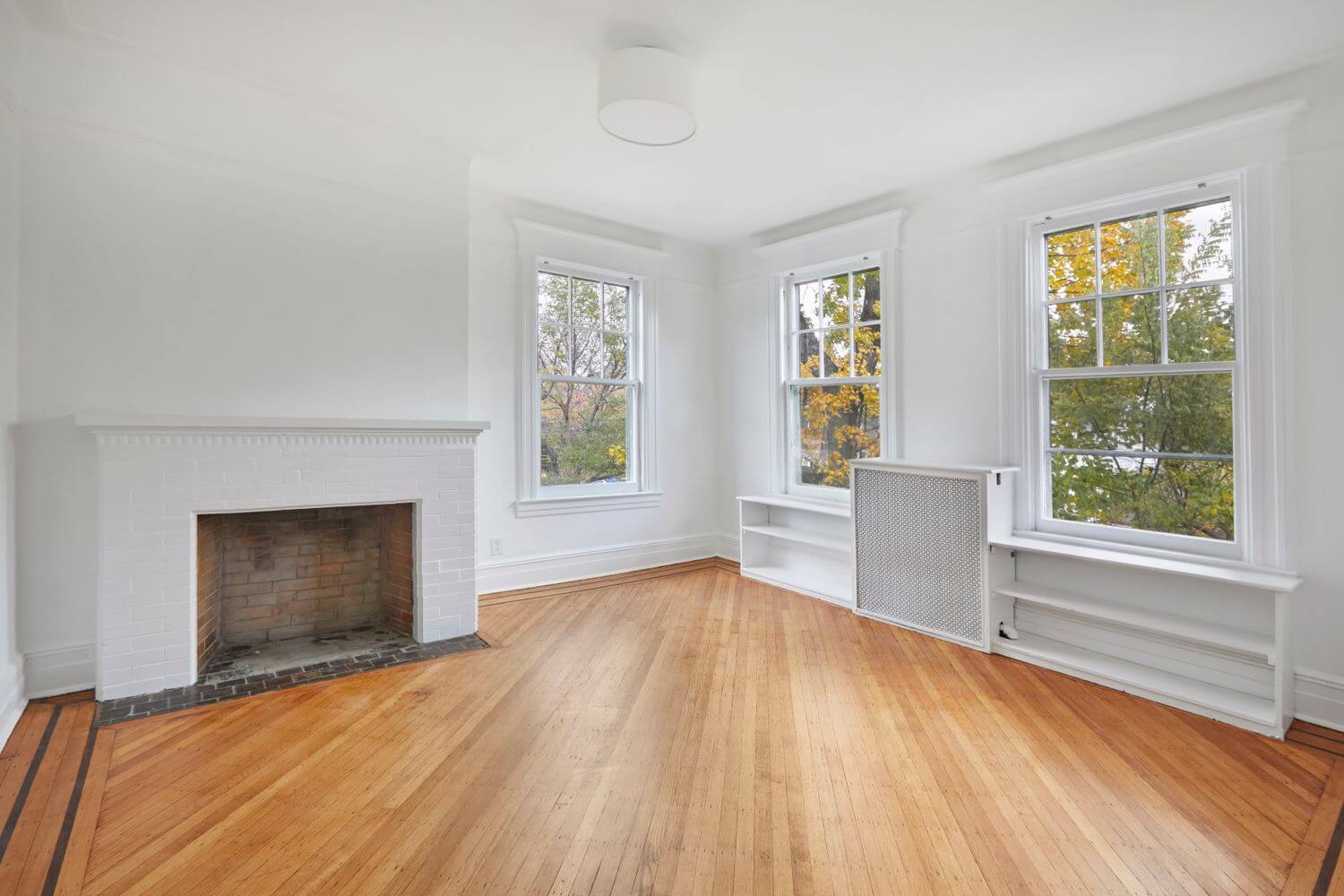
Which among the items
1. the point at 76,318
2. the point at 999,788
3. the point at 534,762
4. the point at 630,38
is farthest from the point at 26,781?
the point at 630,38

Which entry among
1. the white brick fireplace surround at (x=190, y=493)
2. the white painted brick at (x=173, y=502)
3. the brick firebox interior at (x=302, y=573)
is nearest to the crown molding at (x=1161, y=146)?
the white brick fireplace surround at (x=190, y=493)

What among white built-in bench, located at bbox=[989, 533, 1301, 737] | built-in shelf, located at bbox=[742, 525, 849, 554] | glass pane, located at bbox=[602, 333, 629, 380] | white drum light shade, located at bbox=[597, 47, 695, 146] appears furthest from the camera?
glass pane, located at bbox=[602, 333, 629, 380]

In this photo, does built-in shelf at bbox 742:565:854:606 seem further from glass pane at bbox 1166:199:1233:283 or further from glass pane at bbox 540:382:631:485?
glass pane at bbox 1166:199:1233:283

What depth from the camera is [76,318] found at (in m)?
2.75

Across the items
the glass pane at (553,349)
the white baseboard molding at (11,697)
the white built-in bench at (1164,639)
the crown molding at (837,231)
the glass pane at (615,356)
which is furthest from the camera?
the glass pane at (615,356)

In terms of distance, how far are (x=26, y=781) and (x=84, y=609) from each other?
0.93 metres

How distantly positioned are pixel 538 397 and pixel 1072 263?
3.34 meters

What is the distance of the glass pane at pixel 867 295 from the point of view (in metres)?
4.41

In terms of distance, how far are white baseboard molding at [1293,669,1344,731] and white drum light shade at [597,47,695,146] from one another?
348 centimetres

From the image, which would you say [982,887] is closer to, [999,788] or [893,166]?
[999,788]

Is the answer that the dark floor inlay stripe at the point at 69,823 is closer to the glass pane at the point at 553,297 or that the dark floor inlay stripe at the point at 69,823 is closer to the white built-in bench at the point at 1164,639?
the glass pane at the point at 553,297

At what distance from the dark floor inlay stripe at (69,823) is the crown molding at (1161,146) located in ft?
15.5

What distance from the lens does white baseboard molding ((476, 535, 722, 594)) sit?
4.36 m

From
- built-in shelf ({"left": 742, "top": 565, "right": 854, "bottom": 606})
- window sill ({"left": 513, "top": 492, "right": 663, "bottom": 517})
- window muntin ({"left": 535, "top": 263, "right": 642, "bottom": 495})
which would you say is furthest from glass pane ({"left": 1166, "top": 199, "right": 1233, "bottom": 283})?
window sill ({"left": 513, "top": 492, "right": 663, "bottom": 517})
